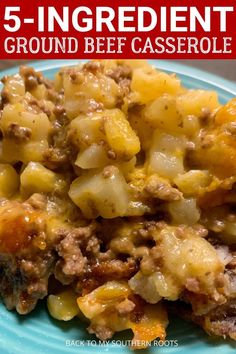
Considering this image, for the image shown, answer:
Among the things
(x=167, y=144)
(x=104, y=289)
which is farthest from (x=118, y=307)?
(x=167, y=144)

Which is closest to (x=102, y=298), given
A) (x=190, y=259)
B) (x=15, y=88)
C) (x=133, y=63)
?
(x=190, y=259)

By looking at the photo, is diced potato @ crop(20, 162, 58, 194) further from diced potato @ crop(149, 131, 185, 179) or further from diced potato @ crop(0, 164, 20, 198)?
diced potato @ crop(149, 131, 185, 179)

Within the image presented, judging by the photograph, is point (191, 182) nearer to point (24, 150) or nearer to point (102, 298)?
point (102, 298)

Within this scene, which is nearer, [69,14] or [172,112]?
[172,112]

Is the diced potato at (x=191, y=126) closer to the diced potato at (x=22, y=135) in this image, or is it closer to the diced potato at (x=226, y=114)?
the diced potato at (x=226, y=114)

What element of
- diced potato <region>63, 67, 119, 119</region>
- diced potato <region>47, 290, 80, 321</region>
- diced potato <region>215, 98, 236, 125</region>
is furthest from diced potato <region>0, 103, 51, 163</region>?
diced potato <region>215, 98, 236, 125</region>

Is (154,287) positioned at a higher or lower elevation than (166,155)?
lower

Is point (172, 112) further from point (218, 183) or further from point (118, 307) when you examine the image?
point (118, 307)

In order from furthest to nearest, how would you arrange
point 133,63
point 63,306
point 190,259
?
point 133,63 < point 63,306 < point 190,259
